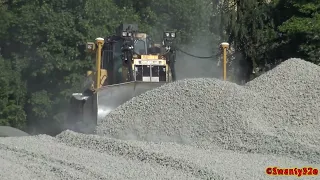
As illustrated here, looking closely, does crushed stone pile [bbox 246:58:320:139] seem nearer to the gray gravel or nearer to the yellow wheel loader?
the gray gravel

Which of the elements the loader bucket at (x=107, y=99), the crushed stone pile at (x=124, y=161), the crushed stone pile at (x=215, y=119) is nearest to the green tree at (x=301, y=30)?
the loader bucket at (x=107, y=99)

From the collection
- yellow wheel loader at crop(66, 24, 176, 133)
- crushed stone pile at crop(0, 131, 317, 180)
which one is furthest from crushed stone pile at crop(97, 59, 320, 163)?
yellow wheel loader at crop(66, 24, 176, 133)

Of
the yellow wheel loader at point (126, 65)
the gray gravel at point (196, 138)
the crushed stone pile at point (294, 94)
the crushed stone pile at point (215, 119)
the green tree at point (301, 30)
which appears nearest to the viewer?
the gray gravel at point (196, 138)

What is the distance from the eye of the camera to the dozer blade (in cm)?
1411

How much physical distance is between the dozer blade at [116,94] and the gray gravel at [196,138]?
5.42ft

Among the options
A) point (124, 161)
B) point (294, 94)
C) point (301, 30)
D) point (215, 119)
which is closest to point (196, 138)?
point (215, 119)

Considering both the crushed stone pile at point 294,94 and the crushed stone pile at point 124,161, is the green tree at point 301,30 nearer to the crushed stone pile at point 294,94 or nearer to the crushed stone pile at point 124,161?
the crushed stone pile at point 294,94

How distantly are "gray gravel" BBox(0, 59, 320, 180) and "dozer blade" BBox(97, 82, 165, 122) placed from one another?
5.42ft

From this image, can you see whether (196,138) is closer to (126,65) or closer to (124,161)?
(124,161)

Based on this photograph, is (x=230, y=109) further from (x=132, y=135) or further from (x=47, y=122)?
(x=47, y=122)

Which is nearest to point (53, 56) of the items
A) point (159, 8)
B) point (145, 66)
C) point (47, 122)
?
point (47, 122)

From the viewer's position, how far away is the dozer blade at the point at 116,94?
14.1 metres

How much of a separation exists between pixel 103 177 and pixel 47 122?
61.8 ft

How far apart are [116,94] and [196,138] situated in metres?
3.72
